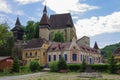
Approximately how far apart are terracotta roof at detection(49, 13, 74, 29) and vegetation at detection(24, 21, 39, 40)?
28.7 feet

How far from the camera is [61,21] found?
4471 inches

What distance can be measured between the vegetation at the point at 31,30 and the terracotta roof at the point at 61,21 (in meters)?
8.76

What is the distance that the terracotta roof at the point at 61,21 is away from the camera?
112m

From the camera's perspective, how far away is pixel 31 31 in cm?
10869

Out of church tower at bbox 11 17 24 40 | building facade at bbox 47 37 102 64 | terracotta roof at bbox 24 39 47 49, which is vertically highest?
church tower at bbox 11 17 24 40

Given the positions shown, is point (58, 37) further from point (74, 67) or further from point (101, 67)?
point (101, 67)

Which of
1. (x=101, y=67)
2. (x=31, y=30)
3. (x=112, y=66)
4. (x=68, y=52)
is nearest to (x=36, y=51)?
(x=68, y=52)

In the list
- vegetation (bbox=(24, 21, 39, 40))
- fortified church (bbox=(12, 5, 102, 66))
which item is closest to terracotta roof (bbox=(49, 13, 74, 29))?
vegetation (bbox=(24, 21, 39, 40))

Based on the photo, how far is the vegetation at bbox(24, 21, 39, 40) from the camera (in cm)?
10632

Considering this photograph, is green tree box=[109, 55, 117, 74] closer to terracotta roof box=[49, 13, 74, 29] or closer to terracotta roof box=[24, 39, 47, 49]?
terracotta roof box=[24, 39, 47, 49]

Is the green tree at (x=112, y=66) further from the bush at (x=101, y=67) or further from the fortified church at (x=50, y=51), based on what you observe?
the fortified church at (x=50, y=51)

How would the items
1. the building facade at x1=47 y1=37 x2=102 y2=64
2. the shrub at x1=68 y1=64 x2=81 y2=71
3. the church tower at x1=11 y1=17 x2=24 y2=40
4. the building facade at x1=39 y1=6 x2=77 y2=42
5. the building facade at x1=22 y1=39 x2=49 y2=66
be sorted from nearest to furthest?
the shrub at x1=68 y1=64 x2=81 y2=71
the building facade at x1=47 y1=37 x2=102 y2=64
the building facade at x1=22 y1=39 x2=49 y2=66
the church tower at x1=11 y1=17 x2=24 y2=40
the building facade at x1=39 y1=6 x2=77 y2=42

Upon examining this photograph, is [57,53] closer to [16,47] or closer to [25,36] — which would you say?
[16,47]

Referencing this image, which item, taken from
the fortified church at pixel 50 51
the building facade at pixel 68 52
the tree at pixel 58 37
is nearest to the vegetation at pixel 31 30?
the tree at pixel 58 37
